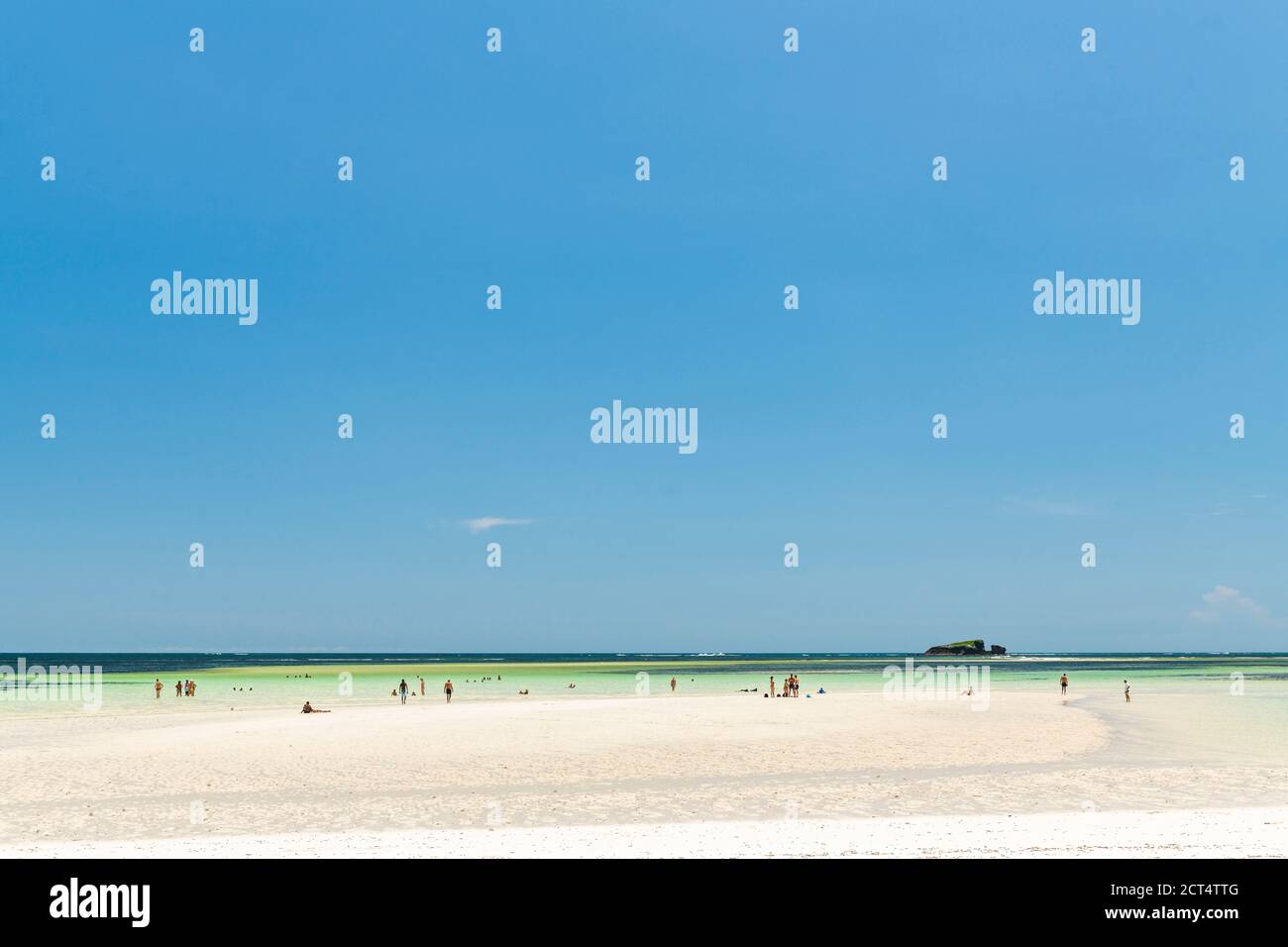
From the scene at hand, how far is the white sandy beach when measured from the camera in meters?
14.4

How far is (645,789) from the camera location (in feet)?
75.8

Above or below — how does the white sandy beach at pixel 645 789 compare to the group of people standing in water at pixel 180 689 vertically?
above

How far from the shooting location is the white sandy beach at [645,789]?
14.4 m

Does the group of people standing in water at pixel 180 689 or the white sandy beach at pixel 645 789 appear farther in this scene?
the group of people standing in water at pixel 180 689

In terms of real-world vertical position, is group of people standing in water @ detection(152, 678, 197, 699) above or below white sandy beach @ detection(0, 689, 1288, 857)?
below

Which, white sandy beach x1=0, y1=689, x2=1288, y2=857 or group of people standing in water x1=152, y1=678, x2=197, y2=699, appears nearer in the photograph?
white sandy beach x1=0, y1=689, x2=1288, y2=857

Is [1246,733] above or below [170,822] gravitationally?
below

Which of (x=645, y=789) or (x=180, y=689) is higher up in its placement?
(x=645, y=789)

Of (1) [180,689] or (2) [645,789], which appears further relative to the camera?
(1) [180,689]
